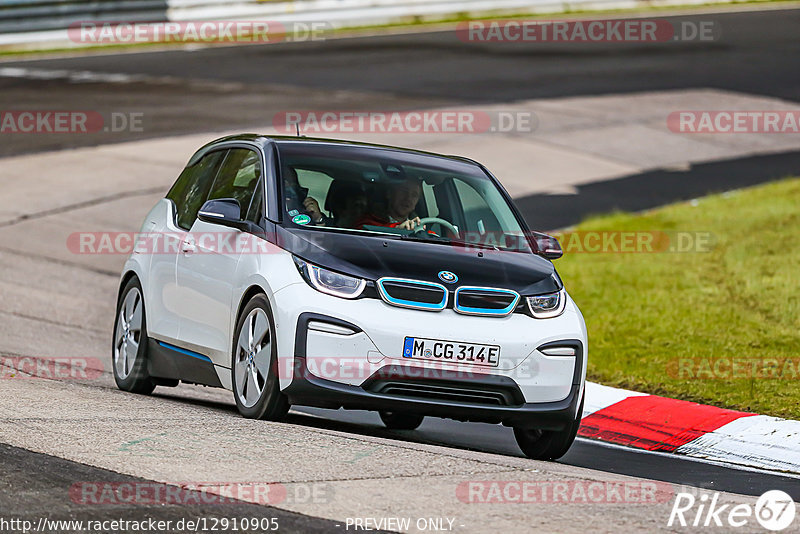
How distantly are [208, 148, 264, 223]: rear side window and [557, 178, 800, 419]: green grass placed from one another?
342cm

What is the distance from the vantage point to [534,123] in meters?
24.7

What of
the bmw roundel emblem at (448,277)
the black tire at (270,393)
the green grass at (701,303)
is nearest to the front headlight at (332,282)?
the black tire at (270,393)

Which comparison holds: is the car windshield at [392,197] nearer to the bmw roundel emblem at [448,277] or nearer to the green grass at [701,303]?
the bmw roundel emblem at [448,277]

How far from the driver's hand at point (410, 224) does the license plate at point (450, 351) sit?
3.88 feet

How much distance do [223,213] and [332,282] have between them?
112 cm

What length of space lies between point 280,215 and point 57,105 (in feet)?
58.2

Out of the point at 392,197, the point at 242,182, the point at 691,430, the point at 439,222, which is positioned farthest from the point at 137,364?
the point at 691,430

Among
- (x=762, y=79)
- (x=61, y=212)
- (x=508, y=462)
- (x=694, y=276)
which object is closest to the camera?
(x=508, y=462)

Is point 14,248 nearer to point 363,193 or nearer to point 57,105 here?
point 363,193

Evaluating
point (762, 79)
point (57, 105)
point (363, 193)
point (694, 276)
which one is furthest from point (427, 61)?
point (363, 193)

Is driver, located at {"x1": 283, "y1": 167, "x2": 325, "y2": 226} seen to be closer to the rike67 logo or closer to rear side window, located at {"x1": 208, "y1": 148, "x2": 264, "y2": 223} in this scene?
rear side window, located at {"x1": 208, "y1": 148, "x2": 264, "y2": 223}

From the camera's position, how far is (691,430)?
9273mm

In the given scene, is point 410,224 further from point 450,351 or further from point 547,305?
point 450,351

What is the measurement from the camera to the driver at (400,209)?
8438 mm
